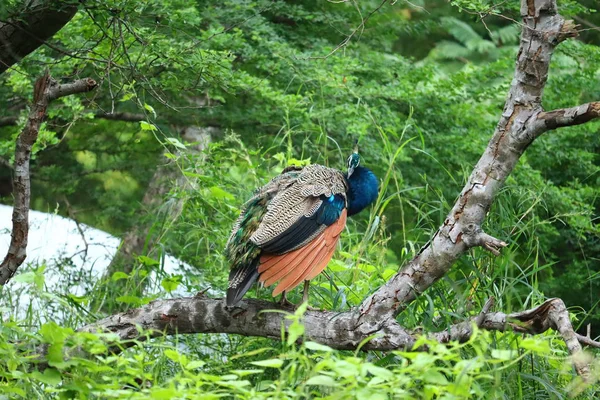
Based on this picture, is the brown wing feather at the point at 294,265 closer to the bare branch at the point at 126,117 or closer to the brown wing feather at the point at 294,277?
the brown wing feather at the point at 294,277

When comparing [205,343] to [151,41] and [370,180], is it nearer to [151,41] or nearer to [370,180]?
[370,180]

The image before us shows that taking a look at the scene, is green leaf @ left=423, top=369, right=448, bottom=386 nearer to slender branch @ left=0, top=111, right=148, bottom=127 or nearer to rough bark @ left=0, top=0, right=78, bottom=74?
rough bark @ left=0, top=0, right=78, bottom=74

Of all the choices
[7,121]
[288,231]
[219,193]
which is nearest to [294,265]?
[288,231]

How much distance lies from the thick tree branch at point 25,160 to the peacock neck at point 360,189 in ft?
4.66

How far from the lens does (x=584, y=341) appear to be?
3.43m

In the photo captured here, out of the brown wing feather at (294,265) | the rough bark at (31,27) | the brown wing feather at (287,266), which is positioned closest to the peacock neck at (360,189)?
the brown wing feather at (294,265)

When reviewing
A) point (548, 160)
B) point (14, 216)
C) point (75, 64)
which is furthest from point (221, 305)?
point (548, 160)

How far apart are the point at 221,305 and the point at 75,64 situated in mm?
2152

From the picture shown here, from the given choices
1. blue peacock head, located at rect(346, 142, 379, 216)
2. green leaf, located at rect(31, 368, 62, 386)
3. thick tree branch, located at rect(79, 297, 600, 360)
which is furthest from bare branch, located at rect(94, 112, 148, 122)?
green leaf, located at rect(31, 368, 62, 386)

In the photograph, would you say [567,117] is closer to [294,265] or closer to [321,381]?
[294,265]

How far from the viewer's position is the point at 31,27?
428 centimetres

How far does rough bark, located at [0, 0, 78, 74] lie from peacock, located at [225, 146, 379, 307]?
4.17 ft

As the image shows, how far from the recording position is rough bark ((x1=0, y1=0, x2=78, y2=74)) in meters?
4.12

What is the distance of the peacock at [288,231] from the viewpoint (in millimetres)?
4070
